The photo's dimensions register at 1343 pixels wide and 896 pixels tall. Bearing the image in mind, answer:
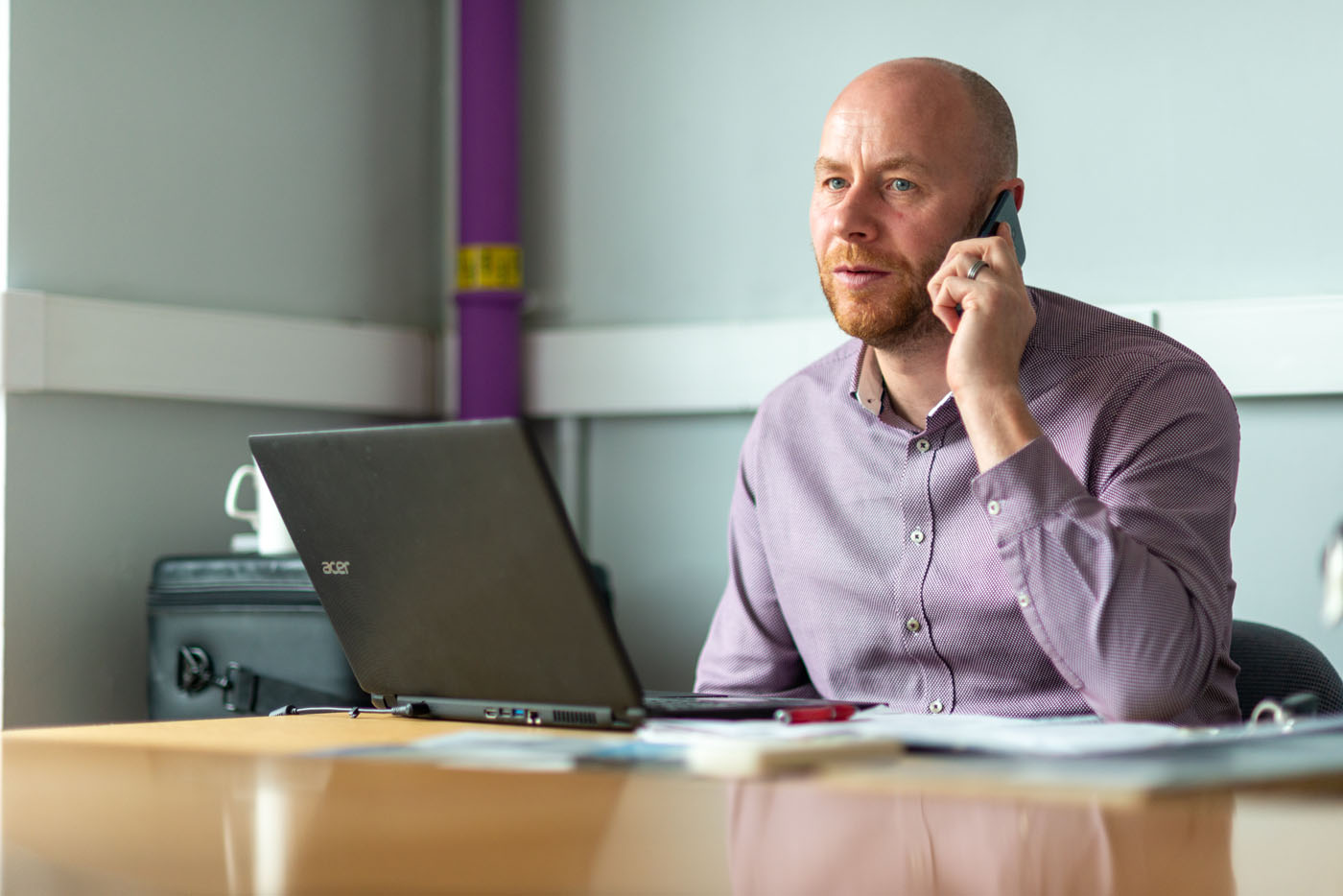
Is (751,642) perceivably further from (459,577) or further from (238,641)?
(238,641)

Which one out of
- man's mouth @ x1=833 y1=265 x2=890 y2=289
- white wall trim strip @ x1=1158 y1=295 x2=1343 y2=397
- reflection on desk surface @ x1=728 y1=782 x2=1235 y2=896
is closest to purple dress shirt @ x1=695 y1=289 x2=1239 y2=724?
man's mouth @ x1=833 y1=265 x2=890 y2=289

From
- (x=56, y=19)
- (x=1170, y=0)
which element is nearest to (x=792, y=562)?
(x=1170, y=0)

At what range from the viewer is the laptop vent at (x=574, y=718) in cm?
112

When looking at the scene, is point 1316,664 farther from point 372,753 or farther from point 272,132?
point 272,132

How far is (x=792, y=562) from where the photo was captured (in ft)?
5.70

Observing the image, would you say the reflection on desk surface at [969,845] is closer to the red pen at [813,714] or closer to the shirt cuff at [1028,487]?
the red pen at [813,714]

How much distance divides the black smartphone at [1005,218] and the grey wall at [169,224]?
4.98ft

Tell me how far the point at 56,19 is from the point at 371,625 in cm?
166

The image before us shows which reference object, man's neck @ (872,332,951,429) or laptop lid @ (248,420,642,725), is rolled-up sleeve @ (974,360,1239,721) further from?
laptop lid @ (248,420,642,725)

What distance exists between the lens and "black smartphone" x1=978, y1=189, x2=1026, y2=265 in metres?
1.75

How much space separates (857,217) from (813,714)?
74 centimetres

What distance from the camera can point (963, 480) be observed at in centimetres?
161

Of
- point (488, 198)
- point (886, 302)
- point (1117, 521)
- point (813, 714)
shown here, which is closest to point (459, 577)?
point (813, 714)

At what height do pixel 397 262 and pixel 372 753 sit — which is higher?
pixel 397 262
